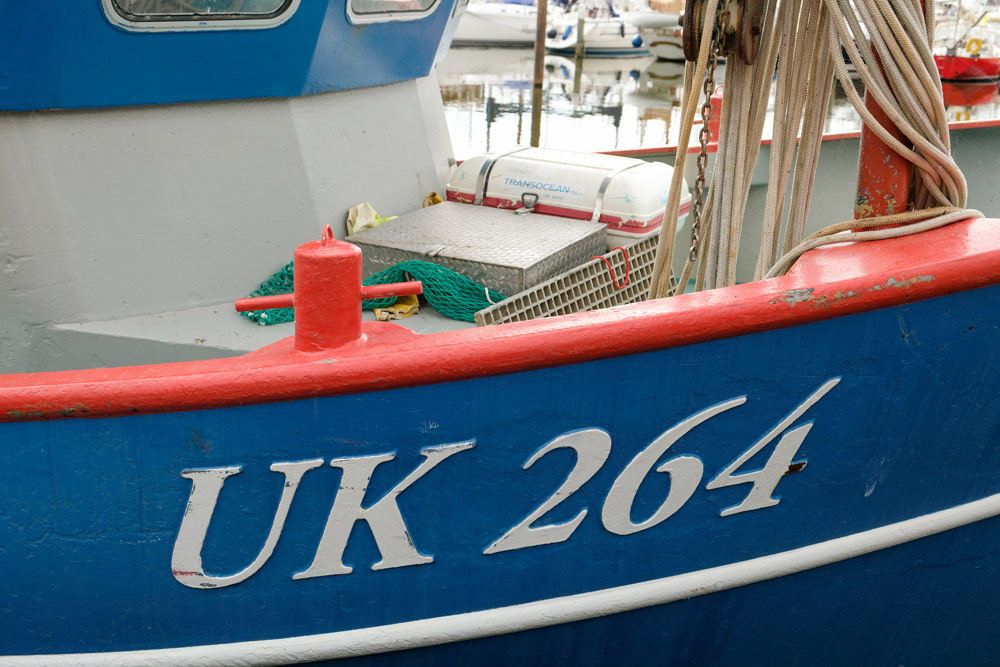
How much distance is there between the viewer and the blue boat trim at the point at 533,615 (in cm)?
221

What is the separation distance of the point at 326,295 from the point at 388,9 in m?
1.88

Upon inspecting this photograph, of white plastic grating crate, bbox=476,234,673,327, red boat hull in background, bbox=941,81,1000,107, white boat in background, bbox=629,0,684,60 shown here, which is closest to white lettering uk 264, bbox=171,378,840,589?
white plastic grating crate, bbox=476,234,673,327

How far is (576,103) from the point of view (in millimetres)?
22828

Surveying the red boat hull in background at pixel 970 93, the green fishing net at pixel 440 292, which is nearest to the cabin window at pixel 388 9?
the green fishing net at pixel 440 292

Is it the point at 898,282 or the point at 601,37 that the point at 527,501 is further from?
the point at 601,37

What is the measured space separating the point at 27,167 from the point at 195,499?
4.83ft

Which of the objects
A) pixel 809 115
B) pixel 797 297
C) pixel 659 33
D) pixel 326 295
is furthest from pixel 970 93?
pixel 326 295

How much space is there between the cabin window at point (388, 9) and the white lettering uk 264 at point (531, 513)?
1883mm

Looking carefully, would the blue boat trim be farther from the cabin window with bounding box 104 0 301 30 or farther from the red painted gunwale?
the cabin window with bounding box 104 0 301 30

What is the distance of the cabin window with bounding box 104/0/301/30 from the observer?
112 inches

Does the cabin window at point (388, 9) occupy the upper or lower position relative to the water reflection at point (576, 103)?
upper

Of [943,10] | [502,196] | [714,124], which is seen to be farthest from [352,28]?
[943,10]

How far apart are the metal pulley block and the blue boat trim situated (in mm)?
1297

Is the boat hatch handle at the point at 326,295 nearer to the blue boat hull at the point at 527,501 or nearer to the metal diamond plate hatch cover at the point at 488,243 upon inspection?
the blue boat hull at the point at 527,501
